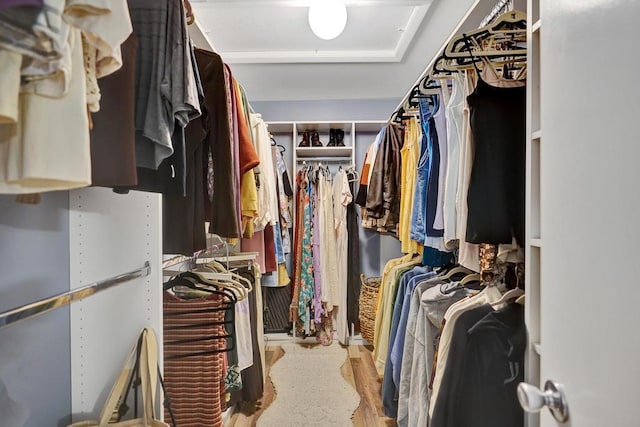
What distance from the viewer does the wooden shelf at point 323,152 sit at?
348 centimetres

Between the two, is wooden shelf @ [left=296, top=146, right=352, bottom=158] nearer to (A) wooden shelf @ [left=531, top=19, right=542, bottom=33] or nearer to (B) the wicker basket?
Answer: (B) the wicker basket

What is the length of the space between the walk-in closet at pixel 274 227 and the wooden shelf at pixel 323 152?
1015 mm

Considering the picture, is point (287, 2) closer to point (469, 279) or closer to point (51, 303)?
point (469, 279)

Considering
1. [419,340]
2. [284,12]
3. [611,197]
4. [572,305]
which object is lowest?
[419,340]

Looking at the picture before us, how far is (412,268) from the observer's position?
2193 millimetres

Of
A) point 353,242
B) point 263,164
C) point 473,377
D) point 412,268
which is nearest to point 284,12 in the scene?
point 263,164

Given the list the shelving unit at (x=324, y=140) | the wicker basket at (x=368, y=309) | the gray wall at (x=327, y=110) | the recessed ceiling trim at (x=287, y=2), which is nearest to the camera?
the recessed ceiling trim at (x=287, y=2)

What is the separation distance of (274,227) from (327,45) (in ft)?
4.41

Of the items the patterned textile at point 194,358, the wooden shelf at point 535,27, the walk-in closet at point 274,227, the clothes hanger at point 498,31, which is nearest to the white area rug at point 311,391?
the walk-in closet at point 274,227

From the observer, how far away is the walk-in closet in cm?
51

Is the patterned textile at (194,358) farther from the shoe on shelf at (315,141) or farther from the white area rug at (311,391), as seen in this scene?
the shoe on shelf at (315,141)

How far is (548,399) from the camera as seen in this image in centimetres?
67

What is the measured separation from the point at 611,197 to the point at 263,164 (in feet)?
5.61

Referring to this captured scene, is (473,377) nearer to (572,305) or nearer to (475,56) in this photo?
(572,305)
